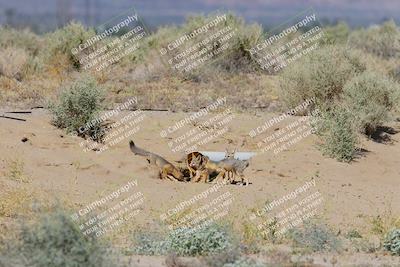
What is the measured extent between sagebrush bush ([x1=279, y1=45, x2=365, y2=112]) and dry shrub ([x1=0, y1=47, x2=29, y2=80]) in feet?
23.2

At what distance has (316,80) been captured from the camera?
18922mm

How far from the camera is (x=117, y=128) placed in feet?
55.6

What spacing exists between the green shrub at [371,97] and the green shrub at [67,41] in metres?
8.79

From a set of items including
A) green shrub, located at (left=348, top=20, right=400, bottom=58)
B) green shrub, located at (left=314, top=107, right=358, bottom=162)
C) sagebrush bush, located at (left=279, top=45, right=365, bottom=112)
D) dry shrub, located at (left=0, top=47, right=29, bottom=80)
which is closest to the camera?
green shrub, located at (left=314, top=107, right=358, bottom=162)

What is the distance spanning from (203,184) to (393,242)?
405 cm

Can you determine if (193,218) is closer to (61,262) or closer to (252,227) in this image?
(252,227)

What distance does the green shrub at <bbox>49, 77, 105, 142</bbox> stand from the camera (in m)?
16.5
